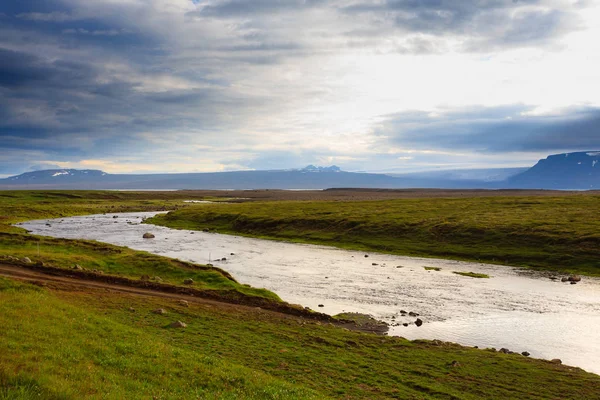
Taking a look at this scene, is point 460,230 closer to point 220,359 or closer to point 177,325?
point 177,325

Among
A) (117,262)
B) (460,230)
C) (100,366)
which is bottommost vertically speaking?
(117,262)

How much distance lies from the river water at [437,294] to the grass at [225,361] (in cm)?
601

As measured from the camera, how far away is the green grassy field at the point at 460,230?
74812 millimetres

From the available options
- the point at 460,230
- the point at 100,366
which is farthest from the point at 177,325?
the point at 460,230

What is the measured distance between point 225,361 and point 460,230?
79693mm

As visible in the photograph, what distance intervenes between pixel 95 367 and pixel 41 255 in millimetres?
46258

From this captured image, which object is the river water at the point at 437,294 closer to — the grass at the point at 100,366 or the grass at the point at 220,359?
the grass at the point at 220,359

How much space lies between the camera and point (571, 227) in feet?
277

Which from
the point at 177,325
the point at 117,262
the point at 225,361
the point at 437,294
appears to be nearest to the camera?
the point at 225,361

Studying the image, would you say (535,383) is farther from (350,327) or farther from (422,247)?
(422,247)

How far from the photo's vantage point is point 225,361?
2280 cm

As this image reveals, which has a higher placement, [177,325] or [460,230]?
[460,230]

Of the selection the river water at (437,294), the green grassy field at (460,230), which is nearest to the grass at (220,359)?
the river water at (437,294)

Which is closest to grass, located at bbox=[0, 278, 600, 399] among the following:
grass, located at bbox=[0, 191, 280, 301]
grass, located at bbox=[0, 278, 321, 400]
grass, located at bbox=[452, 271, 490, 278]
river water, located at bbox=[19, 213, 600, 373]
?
grass, located at bbox=[0, 278, 321, 400]
